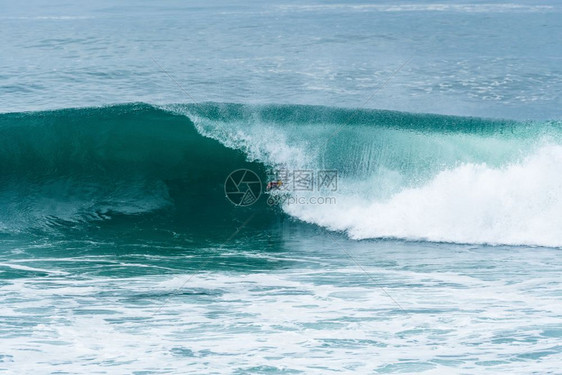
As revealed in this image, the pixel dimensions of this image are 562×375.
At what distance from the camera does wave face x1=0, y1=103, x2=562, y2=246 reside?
1166 centimetres

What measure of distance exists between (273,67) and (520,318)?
13.3 metres

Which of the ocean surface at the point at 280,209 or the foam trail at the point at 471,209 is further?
the foam trail at the point at 471,209

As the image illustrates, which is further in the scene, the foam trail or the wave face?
the wave face

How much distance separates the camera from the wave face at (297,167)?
11.7 metres

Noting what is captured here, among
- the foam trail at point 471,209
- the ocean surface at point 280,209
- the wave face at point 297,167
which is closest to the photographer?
the ocean surface at point 280,209

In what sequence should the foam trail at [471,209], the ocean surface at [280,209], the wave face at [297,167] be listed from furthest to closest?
the wave face at [297,167] < the foam trail at [471,209] < the ocean surface at [280,209]

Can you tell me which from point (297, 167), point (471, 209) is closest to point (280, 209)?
point (297, 167)

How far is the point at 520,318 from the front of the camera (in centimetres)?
798

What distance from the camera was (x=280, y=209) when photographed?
1256 centimetres

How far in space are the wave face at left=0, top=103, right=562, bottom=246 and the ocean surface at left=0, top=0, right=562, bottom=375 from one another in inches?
1.8

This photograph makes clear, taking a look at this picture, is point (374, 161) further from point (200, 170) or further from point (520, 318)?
point (520, 318)

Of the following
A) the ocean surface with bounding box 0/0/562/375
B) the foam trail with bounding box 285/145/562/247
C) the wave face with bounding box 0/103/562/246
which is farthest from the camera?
the wave face with bounding box 0/103/562/246

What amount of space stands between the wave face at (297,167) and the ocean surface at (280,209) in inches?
1.8

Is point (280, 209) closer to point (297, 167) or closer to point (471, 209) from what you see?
point (297, 167)
